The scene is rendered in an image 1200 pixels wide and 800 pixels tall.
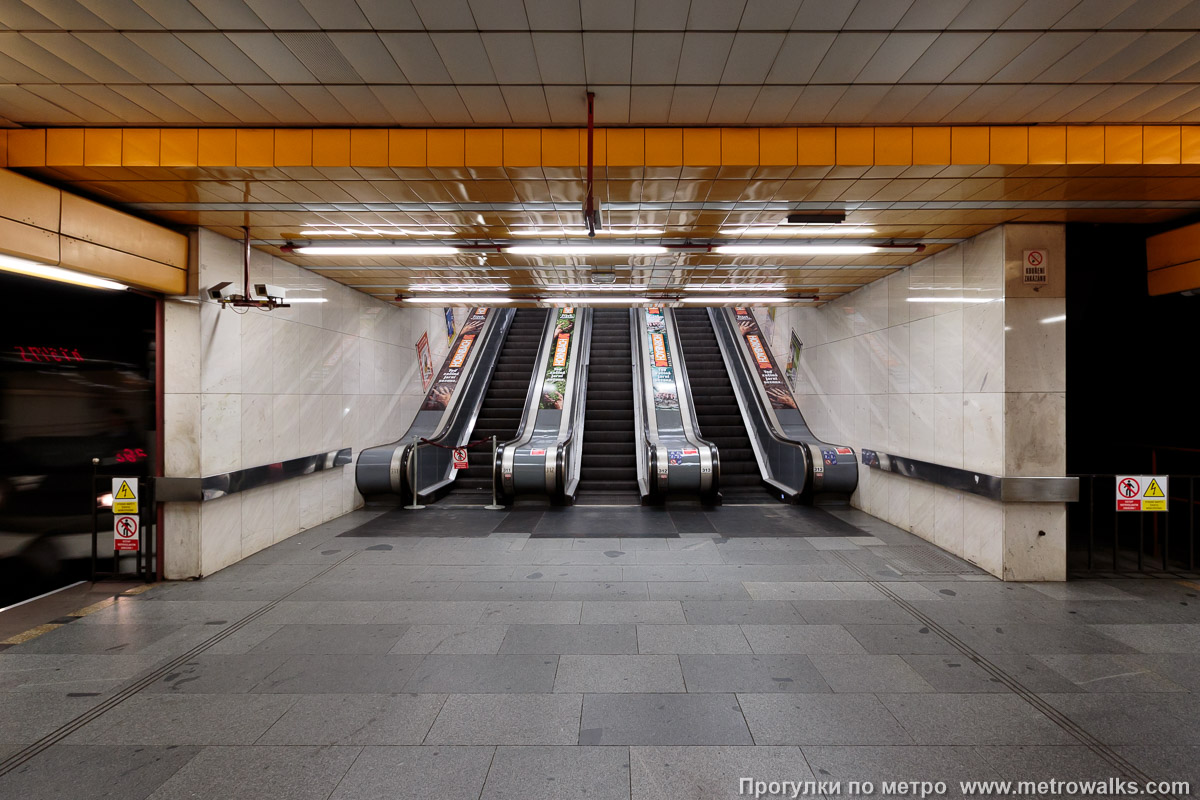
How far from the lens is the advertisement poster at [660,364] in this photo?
32.8 ft

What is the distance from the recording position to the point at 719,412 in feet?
34.3

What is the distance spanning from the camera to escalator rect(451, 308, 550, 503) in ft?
29.2

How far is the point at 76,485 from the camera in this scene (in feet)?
14.6

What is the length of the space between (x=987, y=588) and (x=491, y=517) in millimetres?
5701

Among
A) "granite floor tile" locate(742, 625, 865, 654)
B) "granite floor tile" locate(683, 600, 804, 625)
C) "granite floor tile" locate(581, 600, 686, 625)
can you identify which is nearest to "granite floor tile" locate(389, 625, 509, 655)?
"granite floor tile" locate(581, 600, 686, 625)

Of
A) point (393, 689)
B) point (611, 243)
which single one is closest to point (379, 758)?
point (393, 689)

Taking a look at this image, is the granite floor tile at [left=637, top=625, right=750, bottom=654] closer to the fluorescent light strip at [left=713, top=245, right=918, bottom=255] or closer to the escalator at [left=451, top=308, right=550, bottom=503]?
the fluorescent light strip at [left=713, top=245, right=918, bottom=255]

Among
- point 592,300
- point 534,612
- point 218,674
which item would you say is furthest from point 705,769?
point 592,300

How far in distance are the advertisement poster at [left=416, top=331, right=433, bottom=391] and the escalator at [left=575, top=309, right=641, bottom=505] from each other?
11.5ft

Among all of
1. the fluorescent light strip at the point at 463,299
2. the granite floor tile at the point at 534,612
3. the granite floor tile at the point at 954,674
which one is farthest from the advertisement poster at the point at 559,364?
the granite floor tile at the point at 954,674

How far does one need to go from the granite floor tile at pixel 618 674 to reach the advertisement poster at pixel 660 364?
6.82 m

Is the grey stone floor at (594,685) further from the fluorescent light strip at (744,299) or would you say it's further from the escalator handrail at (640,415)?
the fluorescent light strip at (744,299)

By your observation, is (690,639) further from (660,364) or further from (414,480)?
(660,364)

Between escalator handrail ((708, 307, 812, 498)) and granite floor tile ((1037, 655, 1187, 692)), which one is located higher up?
escalator handrail ((708, 307, 812, 498))
